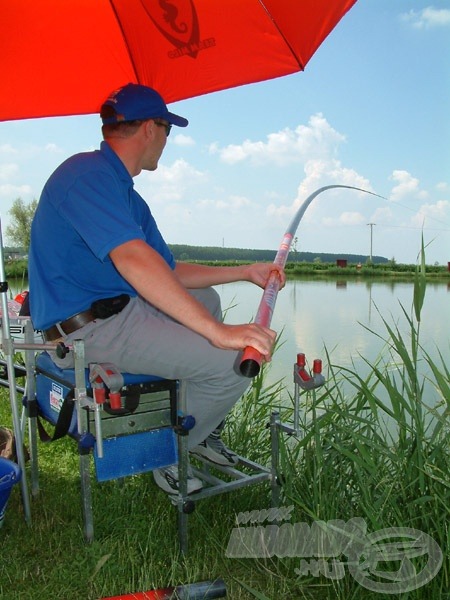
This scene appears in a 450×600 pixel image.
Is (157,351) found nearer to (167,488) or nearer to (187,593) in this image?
(167,488)

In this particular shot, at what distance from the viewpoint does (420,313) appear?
219 cm

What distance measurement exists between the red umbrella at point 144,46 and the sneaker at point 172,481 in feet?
5.49

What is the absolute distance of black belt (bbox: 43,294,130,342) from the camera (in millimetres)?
2176

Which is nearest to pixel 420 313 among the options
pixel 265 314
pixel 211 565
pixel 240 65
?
pixel 265 314

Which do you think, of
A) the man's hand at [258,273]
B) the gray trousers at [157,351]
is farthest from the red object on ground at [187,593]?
the man's hand at [258,273]

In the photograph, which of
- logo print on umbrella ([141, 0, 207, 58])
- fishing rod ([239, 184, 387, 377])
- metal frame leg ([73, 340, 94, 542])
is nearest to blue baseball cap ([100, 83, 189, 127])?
logo print on umbrella ([141, 0, 207, 58])

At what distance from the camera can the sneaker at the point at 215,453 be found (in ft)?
8.80

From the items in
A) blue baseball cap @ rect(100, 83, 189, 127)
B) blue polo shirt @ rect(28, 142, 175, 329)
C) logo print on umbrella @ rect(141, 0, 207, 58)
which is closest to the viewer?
blue polo shirt @ rect(28, 142, 175, 329)

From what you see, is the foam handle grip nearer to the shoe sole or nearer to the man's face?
the shoe sole

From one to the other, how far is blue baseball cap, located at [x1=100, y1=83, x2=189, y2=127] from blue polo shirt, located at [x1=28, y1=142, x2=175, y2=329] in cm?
13

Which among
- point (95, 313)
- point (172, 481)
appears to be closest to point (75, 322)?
point (95, 313)

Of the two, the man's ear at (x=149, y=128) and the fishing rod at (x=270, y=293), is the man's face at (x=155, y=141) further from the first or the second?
the fishing rod at (x=270, y=293)

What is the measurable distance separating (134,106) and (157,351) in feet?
2.93

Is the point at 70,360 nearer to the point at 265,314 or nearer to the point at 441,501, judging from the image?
the point at 265,314
